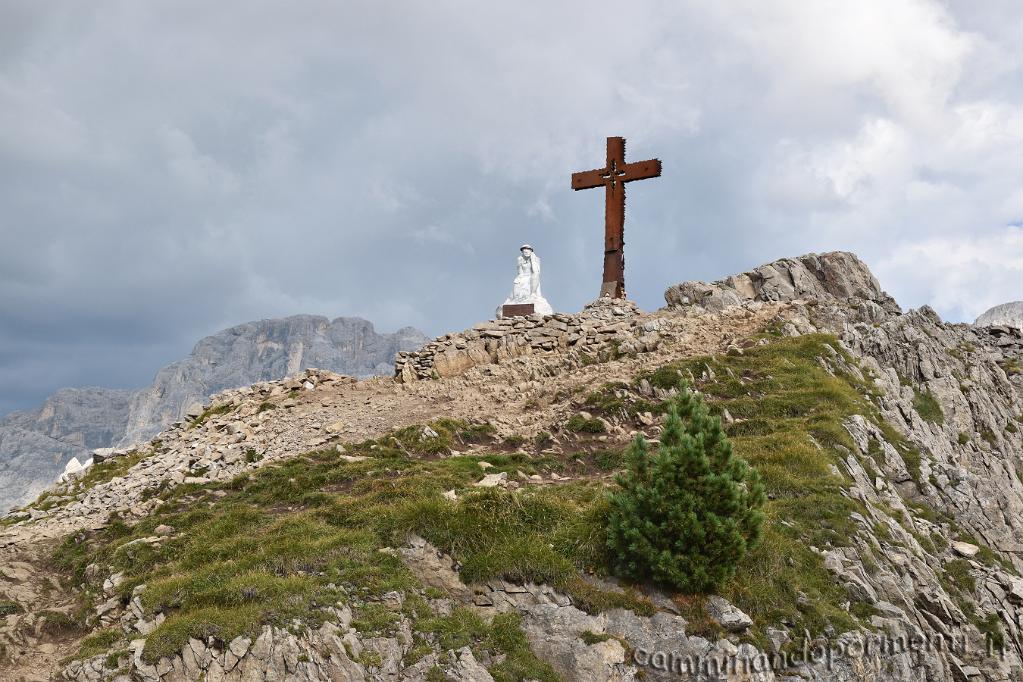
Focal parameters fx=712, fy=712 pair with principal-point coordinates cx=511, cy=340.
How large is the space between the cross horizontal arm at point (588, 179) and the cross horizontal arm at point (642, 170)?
3.81 ft

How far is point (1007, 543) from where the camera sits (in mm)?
19250

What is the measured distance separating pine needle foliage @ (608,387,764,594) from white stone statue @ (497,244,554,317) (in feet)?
65.6

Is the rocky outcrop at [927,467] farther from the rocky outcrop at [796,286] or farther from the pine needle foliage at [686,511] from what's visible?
the pine needle foliage at [686,511]

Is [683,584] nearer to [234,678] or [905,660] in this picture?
[905,660]

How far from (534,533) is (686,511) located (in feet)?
11.5

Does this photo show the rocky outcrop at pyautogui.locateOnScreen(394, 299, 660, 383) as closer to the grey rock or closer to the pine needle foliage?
the pine needle foliage

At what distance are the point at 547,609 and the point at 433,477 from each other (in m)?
6.19

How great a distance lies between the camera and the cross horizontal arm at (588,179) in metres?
36.0

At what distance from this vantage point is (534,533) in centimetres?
1558

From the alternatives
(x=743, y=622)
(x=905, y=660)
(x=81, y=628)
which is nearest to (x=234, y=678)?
(x=81, y=628)

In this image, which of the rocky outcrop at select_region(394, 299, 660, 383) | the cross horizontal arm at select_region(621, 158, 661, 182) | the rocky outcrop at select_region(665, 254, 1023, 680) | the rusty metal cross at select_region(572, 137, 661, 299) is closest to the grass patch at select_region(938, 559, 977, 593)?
the rocky outcrop at select_region(665, 254, 1023, 680)

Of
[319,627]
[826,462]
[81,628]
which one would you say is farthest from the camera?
[826,462]

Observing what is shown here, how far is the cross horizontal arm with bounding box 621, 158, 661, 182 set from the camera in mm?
34812

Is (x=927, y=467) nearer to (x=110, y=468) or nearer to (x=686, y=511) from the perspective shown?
(x=686, y=511)
